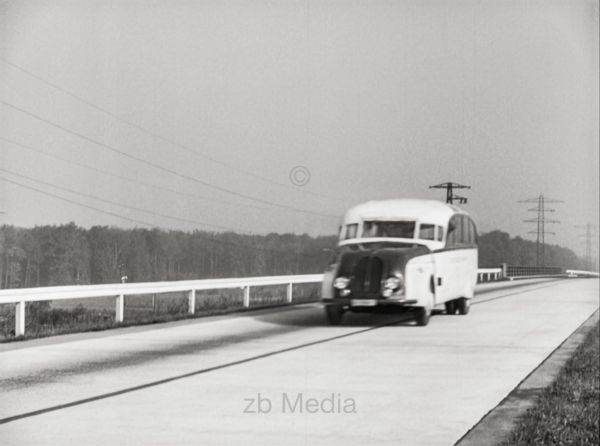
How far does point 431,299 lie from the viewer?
10.4ft

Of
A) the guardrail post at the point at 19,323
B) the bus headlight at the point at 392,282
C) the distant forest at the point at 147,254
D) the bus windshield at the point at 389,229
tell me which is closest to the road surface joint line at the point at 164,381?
the bus headlight at the point at 392,282

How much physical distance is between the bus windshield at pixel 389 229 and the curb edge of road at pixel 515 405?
3.31 meters

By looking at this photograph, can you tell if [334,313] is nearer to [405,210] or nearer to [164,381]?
[405,210]

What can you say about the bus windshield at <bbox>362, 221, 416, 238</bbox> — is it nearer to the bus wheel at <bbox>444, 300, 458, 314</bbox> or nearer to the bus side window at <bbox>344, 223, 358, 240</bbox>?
the bus side window at <bbox>344, 223, 358, 240</bbox>

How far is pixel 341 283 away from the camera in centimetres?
360

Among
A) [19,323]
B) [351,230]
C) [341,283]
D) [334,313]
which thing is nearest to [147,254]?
[351,230]

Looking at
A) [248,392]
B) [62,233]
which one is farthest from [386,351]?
[62,233]

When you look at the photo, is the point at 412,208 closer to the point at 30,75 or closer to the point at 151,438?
the point at 30,75

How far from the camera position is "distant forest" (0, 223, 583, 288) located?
257 cm

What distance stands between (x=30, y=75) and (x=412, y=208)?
44.9 inches

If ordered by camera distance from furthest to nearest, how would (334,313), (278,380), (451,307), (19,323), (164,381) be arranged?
(164,381), (278,380), (19,323), (334,313), (451,307)

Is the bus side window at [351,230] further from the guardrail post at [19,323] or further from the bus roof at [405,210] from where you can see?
the guardrail post at [19,323]

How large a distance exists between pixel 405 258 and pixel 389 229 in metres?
0.31

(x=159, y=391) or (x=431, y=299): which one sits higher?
(x=431, y=299)
